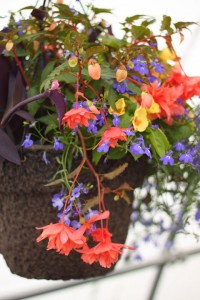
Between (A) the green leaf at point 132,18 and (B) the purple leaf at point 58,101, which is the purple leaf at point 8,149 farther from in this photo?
(A) the green leaf at point 132,18

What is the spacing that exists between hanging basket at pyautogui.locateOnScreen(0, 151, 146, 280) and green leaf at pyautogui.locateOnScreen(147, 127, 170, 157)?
2.8 inches

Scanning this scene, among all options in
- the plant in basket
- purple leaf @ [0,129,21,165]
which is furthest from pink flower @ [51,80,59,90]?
purple leaf @ [0,129,21,165]

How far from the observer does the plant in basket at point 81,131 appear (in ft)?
1.82

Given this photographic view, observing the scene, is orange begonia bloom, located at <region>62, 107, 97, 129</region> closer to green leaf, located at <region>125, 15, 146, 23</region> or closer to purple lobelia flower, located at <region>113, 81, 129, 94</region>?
purple lobelia flower, located at <region>113, 81, 129, 94</region>

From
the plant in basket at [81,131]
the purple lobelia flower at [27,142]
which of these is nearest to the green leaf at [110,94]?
the plant in basket at [81,131]

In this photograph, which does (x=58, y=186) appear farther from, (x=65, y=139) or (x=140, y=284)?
(x=140, y=284)

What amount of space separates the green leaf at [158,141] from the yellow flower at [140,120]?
43 mm

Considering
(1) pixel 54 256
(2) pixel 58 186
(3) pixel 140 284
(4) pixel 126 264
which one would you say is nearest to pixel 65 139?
(2) pixel 58 186

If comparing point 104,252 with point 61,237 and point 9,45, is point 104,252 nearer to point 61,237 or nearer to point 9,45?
point 61,237

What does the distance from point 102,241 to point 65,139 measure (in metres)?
0.13

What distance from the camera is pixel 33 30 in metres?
0.70

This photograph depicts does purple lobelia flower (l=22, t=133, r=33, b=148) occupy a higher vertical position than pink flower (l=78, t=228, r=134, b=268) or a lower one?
higher

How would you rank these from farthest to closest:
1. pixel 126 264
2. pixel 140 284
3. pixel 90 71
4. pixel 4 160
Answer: pixel 140 284
pixel 126 264
pixel 4 160
pixel 90 71

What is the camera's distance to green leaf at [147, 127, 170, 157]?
58 cm
